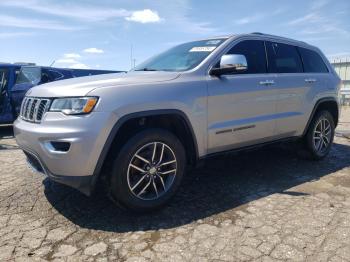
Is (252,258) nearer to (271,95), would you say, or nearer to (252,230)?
(252,230)

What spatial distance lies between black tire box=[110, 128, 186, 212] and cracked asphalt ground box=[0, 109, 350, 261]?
157 mm

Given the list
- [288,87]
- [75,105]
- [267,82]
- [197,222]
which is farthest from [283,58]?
[75,105]

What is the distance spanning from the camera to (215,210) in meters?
3.58

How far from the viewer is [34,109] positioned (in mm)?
3389

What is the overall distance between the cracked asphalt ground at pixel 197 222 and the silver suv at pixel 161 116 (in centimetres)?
35

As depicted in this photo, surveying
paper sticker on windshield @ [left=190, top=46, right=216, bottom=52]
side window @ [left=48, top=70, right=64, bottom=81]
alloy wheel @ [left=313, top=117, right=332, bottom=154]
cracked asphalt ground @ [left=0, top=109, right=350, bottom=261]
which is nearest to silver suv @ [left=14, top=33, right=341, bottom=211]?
paper sticker on windshield @ [left=190, top=46, right=216, bottom=52]

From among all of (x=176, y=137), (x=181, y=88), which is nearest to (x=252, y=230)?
(x=176, y=137)

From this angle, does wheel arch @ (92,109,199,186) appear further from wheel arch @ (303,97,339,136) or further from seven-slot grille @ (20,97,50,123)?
wheel arch @ (303,97,339,136)

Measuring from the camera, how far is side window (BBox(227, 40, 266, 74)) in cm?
434

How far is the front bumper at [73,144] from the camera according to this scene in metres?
2.97

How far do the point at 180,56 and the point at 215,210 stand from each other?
1.99 m

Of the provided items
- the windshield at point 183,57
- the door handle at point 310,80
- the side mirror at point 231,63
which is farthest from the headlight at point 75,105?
the door handle at point 310,80

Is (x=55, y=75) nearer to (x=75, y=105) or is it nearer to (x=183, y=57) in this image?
(x=183, y=57)

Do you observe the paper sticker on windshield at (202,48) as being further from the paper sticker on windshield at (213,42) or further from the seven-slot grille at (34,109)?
the seven-slot grille at (34,109)
